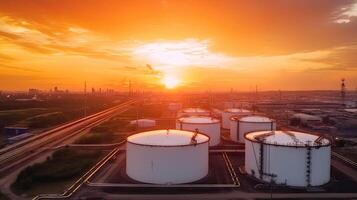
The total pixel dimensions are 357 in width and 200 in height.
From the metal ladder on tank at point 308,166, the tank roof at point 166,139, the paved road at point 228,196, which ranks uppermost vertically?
the tank roof at point 166,139

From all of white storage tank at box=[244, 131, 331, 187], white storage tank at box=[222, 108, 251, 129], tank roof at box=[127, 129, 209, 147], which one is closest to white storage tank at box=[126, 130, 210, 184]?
tank roof at box=[127, 129, 209, 147]

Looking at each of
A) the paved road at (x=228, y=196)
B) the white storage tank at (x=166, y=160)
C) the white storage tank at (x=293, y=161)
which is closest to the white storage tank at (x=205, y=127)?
the white storage tank at (x=166, y=160)

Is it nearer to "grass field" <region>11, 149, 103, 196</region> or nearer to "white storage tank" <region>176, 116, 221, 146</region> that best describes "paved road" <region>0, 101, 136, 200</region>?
"grass field" <region>11, 149, 103, 196</region>

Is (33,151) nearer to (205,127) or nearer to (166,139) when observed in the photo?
(166,139)

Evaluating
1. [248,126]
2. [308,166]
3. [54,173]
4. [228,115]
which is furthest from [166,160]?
[228,115]

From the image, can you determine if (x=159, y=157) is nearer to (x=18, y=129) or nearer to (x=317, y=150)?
(x=317, y=150)

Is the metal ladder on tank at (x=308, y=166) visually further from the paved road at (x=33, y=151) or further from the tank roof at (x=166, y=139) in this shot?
the paved road at (x=33, y=151)
